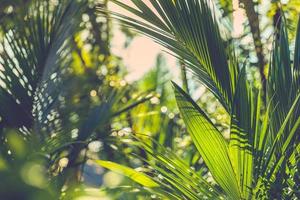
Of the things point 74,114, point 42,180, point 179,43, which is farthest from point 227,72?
point 74,114

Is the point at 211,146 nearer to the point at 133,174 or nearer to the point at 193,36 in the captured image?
the point at 133,174

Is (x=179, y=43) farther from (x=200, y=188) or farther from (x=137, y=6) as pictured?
(x=200, y=188)

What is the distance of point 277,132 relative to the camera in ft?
5.37

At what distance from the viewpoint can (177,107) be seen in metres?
1.77

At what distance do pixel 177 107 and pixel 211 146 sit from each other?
9.6 inches

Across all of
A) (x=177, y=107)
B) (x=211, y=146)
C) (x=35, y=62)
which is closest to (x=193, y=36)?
(x=177, y=107)

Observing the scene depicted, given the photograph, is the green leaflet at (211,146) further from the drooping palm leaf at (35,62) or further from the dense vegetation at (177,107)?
the drooping palm leaf at (35,62)

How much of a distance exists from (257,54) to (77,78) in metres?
0.83

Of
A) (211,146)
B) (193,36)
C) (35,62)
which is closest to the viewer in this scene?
(211,146)

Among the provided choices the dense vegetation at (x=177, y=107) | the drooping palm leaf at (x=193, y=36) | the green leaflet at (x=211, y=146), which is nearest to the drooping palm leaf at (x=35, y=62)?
the dense vegetation at (x=177, y=107)

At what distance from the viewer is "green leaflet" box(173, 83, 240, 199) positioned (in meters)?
1.54

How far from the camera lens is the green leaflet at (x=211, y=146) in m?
1.54

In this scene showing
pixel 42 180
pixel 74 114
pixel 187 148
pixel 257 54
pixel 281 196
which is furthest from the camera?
pixel 187 148

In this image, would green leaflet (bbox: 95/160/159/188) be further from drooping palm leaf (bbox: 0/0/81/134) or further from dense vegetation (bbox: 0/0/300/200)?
drooping palm leaf (bbox: 0/0/81/134)
